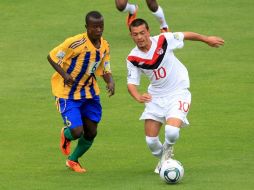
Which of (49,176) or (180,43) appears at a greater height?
(180,43)

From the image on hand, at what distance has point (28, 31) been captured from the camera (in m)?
28.8

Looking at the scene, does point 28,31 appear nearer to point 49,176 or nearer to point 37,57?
point 37,57

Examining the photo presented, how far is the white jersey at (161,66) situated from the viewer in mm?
14938

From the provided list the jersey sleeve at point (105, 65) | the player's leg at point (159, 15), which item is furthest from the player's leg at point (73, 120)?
the player's leg at point (159, 15)

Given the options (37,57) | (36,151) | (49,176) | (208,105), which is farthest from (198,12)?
(49,176)

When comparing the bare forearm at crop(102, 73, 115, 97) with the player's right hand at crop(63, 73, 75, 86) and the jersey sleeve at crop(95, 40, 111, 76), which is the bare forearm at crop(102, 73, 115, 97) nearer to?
the jersey sleeve at crop(95, 40, 111, 76)

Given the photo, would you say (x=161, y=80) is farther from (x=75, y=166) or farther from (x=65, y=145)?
(x=65, y=145)

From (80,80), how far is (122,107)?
5593mm

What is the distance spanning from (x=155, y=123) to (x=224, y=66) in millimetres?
9685

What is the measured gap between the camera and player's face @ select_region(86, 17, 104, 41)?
14945 millimetres

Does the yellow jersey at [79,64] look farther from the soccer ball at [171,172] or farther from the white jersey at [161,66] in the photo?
the soccer ball at [171,172]

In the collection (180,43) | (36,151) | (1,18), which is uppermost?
(180,43)

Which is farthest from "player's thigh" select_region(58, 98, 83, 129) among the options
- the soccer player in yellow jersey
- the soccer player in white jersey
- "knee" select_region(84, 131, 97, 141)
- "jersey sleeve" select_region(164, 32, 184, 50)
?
"jersey sleeve" select_region(164, 32, 184, 50)

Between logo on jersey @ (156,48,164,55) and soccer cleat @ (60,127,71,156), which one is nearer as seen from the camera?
logo on jersey @ (156,48,164,55)
